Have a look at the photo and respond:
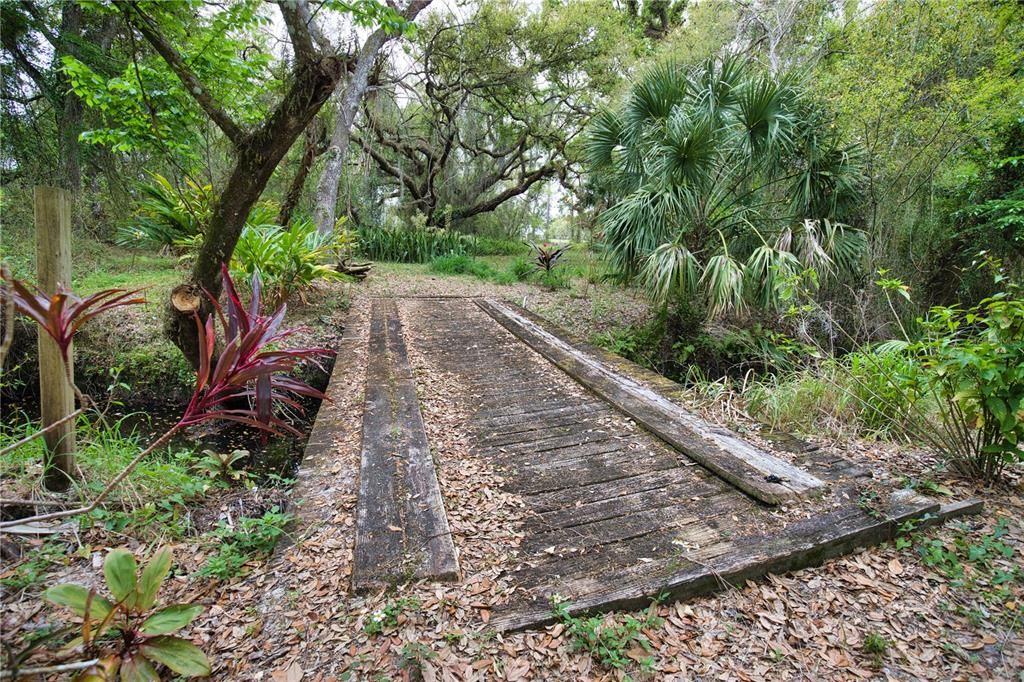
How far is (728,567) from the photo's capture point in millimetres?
1573

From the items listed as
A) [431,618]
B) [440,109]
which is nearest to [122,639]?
[431,618]

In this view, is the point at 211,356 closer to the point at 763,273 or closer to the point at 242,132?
the point at 242,132

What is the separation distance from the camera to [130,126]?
16.2ft

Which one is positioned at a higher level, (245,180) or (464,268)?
(245,180)

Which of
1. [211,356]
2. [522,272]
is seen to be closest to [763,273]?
[211,356]

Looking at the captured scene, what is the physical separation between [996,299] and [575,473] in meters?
2.03

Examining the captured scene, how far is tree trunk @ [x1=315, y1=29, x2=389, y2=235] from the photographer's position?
7.96 metres

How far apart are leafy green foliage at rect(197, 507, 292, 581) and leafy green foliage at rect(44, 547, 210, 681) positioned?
328mm

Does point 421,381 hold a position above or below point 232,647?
above

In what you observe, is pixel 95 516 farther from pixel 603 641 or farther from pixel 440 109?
pixel 440 109

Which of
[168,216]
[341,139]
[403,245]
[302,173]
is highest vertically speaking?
[341,139]

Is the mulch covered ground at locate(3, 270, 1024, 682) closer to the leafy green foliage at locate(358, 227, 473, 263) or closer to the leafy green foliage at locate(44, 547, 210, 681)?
the leafy green foliage at locate(44, 547, 210, 681)

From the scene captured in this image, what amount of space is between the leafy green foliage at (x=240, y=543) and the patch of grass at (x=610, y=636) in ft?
3.50

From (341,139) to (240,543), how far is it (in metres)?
8.15
